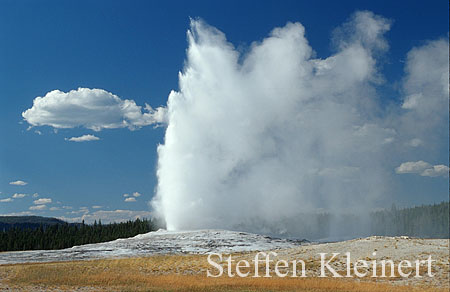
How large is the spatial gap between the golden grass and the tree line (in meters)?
95.7

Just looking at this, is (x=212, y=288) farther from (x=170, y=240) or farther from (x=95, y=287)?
(x=170, y=240)

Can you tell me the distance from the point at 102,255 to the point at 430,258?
139ft

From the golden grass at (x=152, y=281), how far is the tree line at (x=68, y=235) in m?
95.7

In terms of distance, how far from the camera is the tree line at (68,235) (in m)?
136

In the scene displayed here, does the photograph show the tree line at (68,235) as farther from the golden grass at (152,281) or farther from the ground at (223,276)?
the golden grass at (152,281)

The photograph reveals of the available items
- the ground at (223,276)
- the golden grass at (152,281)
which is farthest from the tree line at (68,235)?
the golden grass at (152,281)

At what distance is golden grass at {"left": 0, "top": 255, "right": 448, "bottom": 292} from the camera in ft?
103

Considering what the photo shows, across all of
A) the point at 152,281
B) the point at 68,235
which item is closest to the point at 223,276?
the point at 152,281

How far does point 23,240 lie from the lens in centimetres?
13725

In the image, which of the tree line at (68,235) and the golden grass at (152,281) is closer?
the golden grass at (152,281)

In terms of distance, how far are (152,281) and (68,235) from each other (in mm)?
123097

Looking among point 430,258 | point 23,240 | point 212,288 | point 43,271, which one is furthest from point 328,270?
point 23,240

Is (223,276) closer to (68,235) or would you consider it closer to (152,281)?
(152,281)

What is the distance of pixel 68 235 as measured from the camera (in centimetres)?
14738
